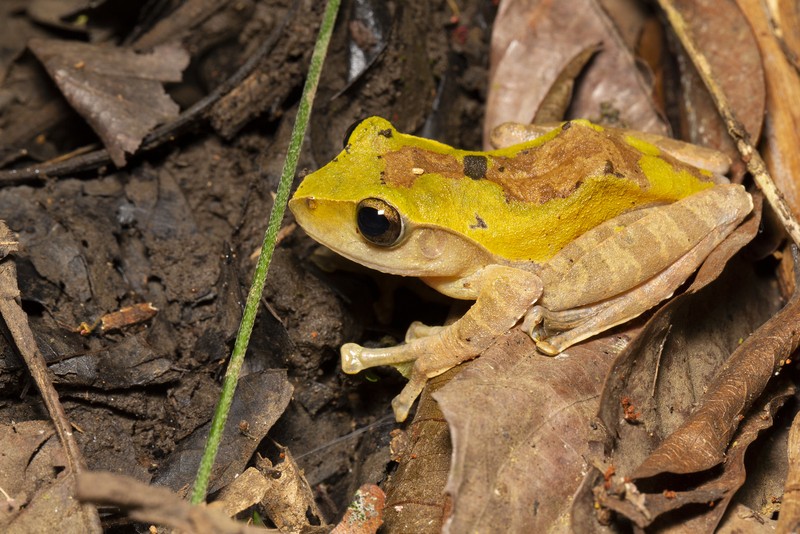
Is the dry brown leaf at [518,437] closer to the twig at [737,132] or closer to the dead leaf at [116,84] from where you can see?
the twig at [737,132]

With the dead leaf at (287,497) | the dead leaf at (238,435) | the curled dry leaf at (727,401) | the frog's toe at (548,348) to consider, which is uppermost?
the frog's toe at (548,348)

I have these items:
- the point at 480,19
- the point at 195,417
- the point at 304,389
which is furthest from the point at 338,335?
the point at 480,19

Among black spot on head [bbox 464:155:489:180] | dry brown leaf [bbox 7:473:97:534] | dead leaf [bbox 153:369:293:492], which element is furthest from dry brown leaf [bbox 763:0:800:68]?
dry brown leaf [bbox 7:473:97:534]

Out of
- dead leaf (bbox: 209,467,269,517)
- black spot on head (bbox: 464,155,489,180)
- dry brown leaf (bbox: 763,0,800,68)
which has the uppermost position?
dry brown leaf (bbox: 763,0,800,68)

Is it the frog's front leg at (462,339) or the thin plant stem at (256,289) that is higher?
the thin plant stem at (256,289)

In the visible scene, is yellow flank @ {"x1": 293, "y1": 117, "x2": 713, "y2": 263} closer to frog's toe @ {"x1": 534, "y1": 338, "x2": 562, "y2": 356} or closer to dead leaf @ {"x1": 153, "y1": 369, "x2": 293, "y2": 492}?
frog's toe @ {"x1": 534, "y1": 338, "x2": 562, "y2": 356}

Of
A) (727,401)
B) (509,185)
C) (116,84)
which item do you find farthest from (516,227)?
(116,84)

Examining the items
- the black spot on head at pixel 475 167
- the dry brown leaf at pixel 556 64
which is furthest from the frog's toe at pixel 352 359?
the dry brown leaf at pixel 556 64
